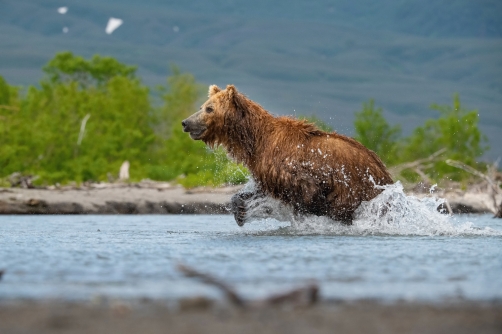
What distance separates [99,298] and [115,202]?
14.5 metres

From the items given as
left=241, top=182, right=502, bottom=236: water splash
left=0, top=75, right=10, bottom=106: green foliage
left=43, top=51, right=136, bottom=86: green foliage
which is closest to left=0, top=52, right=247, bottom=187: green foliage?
left=0, top=75, right=10, bottom=106: green foliage

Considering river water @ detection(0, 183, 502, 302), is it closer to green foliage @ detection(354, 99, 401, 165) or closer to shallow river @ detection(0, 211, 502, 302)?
shallow river @ detection(0, 211, 502, 302)

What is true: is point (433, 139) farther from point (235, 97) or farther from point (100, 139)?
point (235, 97)

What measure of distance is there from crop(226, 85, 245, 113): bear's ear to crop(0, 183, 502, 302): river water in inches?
61.9

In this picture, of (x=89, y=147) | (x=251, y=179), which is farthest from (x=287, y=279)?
(x=89, y=147)

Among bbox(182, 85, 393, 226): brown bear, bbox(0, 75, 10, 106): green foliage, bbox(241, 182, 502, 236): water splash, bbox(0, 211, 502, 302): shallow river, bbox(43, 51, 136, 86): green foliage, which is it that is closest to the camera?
bbox(0, 211, 502, 302): shallow river

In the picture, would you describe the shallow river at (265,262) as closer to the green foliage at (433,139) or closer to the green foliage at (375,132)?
the green foliage at (375,132)

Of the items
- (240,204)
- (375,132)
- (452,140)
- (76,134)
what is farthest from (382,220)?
(76,134)

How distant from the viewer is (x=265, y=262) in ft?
25.1

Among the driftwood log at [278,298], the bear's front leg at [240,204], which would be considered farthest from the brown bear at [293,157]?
the driftwood log at [278,298]

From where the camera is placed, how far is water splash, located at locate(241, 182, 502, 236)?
1128 centimetres

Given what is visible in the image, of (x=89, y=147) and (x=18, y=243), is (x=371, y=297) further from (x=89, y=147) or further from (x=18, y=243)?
(x=89, y=147)

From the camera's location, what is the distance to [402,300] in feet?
18.6

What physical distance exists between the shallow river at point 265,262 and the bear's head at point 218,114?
129 cm
